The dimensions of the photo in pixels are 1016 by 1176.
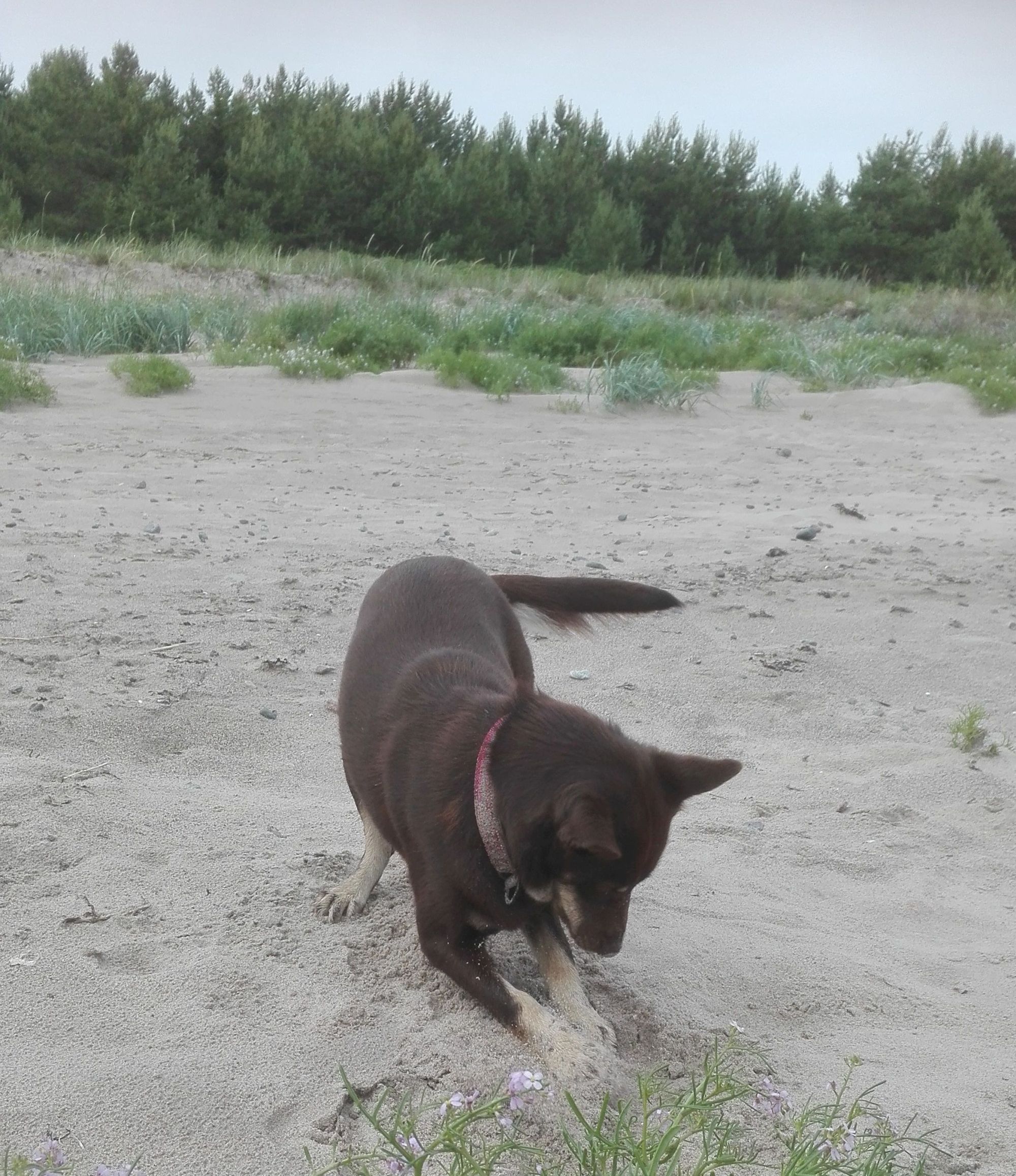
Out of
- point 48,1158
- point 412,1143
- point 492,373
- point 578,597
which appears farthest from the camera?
point 492,373

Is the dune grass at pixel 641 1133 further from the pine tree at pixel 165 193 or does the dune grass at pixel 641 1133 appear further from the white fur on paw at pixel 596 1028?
→ the pine tree at pixel 165 193

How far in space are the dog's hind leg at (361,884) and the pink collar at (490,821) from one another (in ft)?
2.12

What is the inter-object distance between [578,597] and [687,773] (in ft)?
4.98

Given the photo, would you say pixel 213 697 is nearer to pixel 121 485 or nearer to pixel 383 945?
pixel 383 945

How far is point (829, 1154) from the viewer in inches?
80.6

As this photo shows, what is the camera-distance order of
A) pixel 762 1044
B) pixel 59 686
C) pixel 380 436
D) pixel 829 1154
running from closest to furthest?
pixel 829 1154, pixel 762 1044, pixel 59 686, pixel 380 436

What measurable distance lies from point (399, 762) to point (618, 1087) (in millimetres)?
929

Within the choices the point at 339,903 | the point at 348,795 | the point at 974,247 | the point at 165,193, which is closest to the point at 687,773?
the point at 339,903

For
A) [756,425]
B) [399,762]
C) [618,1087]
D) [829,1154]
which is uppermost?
[756,425]

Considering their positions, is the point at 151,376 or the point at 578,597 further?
the point at 151,376

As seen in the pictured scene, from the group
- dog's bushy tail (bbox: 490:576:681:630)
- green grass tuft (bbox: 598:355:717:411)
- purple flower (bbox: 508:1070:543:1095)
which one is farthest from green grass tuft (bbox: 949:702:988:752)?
green grass tuft (bbox: 598:355:717:411)

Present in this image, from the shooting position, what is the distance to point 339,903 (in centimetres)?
318

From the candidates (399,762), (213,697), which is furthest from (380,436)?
(399,762)

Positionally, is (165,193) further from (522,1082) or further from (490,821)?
(522,1082)
